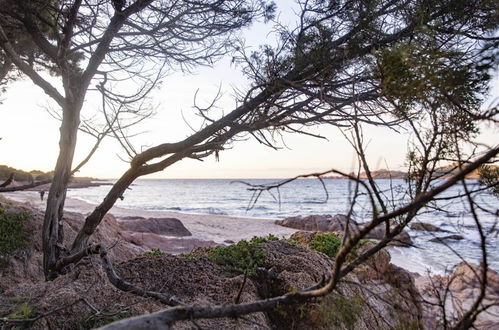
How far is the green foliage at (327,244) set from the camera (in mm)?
6500

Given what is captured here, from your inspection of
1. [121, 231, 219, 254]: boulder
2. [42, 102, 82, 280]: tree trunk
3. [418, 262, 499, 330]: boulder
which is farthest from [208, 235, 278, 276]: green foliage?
[121, 231, 219, 254]: boulder

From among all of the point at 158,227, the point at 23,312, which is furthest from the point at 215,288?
the point at 158,227

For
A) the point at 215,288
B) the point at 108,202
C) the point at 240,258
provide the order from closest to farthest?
1. the point at 215,288
2. the point at 240,258
3. the point at 108,202

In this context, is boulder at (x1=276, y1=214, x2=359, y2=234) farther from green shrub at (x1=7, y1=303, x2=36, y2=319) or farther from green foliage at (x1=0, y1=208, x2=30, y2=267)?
green shrub at (x1=7, y1=303, x2=36, y2=319)

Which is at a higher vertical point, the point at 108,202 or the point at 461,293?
the point at 108,202

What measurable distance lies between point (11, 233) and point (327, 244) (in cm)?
514

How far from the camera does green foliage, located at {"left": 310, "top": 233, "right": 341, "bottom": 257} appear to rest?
650cm

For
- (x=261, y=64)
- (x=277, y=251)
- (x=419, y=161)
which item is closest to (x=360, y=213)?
(x=419, y=161)

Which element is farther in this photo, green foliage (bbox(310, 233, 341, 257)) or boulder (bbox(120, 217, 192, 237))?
boulder (bbox(120, 217, 192, 237))

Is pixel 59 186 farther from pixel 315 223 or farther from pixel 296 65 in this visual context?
pixel 315 223

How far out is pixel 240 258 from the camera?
4.68 m

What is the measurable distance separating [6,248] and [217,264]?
369cm

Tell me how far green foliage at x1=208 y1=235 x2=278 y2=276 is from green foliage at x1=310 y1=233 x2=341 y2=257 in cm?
188

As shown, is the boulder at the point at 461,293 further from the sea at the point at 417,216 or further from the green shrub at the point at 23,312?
the green shrub at the point at 23,312
